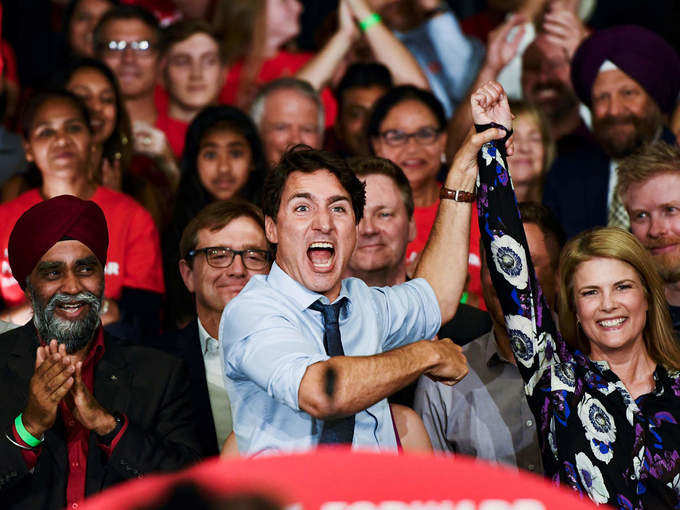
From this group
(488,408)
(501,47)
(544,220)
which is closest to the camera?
(488,408)

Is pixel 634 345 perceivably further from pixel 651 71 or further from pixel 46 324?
pixel 651 71

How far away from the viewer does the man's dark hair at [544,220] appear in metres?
4.14

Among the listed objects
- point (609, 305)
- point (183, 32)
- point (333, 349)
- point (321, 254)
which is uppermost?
point (183, 32)

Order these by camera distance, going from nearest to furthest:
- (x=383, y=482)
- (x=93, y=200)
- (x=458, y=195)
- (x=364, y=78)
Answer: (x=383, y=482) → (x=458, y=195) → (x=93, y=200) → (x=364, y=78)

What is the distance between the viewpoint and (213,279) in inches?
157

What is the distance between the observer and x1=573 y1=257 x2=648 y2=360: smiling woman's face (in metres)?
3.27

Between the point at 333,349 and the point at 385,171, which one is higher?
the point at 385,171

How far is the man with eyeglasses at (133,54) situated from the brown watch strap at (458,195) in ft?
8.66

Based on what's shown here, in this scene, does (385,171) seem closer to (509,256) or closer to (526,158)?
(526,158)

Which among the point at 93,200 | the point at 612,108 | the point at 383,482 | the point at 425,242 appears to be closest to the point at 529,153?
the point at 612,108

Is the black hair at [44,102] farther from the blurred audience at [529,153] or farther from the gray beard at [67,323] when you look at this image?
the blurred audience at [529,153]

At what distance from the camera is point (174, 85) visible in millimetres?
5664

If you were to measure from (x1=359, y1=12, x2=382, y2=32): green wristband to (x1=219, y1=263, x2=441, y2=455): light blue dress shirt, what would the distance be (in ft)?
9.88

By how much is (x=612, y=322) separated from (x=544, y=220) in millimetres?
949
